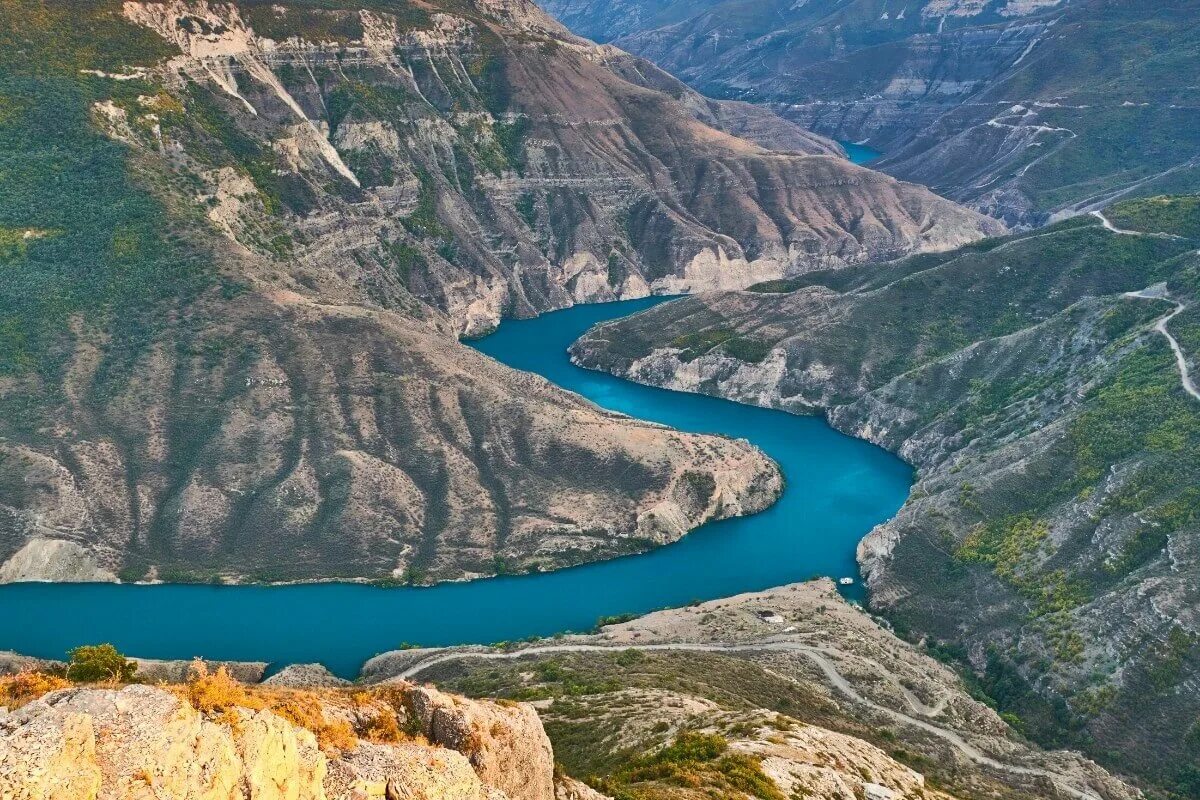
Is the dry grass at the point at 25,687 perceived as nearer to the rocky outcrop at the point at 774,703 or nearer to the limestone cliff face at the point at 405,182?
the rocky outcrop at the point at 774,703

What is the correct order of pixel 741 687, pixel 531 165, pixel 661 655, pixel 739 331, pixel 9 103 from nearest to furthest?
pixel 741 687, pixel 661 655, pixel 9 103, pixel 739 331, pixel 531 165

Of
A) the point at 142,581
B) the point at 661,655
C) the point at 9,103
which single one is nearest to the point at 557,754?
the point at 661,655

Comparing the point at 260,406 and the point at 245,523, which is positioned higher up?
the point at 260,406

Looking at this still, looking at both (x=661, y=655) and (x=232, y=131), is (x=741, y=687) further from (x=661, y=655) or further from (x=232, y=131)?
(x=232, y=131)

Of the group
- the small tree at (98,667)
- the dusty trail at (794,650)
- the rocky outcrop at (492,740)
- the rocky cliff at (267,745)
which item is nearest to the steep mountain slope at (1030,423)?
the dusty trail at (794,650)

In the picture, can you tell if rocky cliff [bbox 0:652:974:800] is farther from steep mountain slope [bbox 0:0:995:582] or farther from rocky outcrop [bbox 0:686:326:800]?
steep mountain slope [bbox 0:0:995:582]

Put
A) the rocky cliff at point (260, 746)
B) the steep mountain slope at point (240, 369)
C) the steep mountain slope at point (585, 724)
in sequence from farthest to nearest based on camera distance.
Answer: the steep mountain slope at point (240, 369) → the steep mountain slope at point (585, 724) → the rocky cliff at point (260, 746)

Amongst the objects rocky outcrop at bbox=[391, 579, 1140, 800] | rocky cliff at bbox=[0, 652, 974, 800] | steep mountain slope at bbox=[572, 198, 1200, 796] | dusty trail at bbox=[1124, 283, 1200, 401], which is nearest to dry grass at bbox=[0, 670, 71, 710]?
rocky cliff at bbox=[0, 652, 974, 800]
